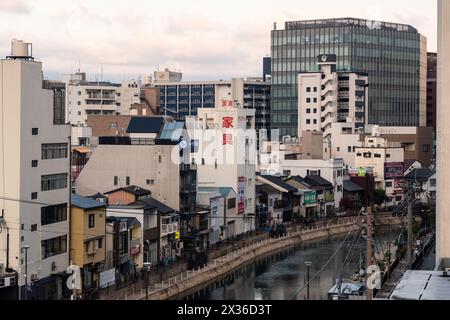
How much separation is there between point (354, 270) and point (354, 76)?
18.1 m

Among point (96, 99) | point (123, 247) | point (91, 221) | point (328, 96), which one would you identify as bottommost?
point (123, 247)

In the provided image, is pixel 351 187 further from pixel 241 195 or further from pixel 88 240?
pixel 88 240

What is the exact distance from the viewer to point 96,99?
105 ft

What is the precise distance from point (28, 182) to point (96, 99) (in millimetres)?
21803

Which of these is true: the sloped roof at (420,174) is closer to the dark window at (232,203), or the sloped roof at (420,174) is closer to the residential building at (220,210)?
the dark window at (232,203)

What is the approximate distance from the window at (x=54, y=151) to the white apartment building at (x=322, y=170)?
14.5m

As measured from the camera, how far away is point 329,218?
2333 cm

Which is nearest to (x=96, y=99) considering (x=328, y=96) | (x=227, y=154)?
(x=328, y=96)

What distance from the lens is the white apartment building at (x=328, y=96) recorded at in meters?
32.0

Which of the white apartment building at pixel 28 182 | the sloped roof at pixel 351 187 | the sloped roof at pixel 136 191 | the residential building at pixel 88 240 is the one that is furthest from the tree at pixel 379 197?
the white apartment building at pixel 28 182

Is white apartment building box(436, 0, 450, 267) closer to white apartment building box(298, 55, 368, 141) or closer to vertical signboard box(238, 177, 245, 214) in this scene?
vertical signboard box(238, 177, 245, 214)

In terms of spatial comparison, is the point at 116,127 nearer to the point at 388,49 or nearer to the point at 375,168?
the point at 375,168

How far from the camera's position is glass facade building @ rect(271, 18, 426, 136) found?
34469 mm
